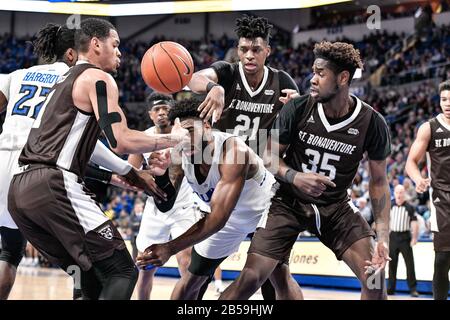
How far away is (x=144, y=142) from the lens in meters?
4.30

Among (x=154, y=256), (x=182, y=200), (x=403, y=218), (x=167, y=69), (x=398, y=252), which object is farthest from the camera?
(x=403, y=218)

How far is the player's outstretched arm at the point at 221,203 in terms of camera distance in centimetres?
439

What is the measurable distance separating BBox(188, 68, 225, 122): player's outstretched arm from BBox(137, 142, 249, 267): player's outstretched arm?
1.06 feet

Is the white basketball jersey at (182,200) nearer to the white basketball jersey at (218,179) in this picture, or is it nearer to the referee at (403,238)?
the white basketball jersey at (218,179)

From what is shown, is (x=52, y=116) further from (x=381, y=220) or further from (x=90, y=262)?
(x=381, y=220)

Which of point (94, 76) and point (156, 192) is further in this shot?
Result: point (156, 192)

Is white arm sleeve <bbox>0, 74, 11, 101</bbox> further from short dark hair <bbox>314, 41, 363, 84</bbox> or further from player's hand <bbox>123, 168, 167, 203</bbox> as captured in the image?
short dark hair <bbox>314, 41, 363, 84</bbox>

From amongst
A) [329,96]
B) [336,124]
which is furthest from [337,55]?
[336,124]

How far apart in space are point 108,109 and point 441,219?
11.9 ft

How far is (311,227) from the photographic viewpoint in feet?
17.7

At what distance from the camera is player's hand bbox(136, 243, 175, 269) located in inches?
161

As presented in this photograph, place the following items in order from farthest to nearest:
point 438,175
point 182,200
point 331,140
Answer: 1. point 182,200
2. point 438,175
3. point 331,140

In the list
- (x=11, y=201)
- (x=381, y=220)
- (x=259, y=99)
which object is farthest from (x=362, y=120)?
(x=11, y=201)

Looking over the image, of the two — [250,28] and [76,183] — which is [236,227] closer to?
[76,183]
